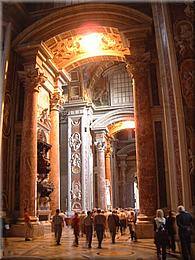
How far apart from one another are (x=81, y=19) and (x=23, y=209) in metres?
7.41

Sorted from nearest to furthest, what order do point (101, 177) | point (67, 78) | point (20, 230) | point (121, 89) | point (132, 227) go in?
point (132, 227) → point (20, 230) → point (67, 78) → point (101, 177) → point (121, 89)

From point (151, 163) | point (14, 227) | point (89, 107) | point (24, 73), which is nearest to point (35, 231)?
point (14, 227)

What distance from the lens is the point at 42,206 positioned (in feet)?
45.7

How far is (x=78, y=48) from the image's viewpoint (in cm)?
1503

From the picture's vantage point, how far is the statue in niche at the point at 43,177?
44.1 ft

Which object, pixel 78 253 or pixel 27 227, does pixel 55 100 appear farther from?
pixel 78 253

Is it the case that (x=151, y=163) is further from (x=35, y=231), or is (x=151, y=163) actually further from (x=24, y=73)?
(x=24, y=73)

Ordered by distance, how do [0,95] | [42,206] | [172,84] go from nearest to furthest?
[172,84], [0,95], [42,206]

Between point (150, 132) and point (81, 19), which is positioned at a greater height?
point (81, 19)

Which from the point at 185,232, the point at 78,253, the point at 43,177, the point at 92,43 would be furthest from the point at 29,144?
the point at 185,232

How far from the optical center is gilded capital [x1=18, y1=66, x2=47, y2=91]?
520 inches

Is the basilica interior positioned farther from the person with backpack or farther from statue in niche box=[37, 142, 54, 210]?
the person with backpack

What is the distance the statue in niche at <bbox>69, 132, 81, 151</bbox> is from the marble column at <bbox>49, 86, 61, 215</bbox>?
580cm

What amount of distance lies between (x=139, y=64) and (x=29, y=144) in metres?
5.01
